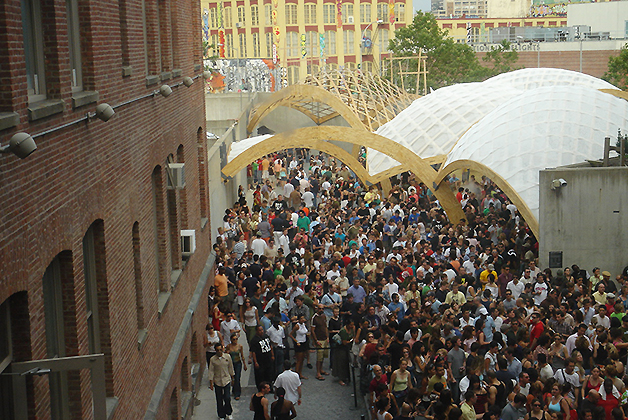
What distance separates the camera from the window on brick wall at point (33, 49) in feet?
20.3

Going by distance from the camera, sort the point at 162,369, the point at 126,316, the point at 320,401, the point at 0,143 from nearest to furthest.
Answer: the point at 0,143 < the point at 126,316 < the point at 162,369 < the point at 320,401

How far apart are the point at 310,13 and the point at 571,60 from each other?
30747mm

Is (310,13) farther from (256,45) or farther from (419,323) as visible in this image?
(419,323)

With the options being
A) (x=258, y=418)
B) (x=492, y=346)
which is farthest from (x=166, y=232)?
(x=492, y=346)

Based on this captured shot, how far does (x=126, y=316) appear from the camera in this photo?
8711 mm

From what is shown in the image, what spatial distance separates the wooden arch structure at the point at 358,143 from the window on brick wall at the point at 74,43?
51.5 ft

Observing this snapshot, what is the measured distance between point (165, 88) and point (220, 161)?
11.6 meters

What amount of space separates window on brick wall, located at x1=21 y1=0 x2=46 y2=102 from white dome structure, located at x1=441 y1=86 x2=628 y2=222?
15.1 meters

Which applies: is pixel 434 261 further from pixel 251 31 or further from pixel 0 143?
pixel 251 31

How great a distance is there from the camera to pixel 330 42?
9019cm

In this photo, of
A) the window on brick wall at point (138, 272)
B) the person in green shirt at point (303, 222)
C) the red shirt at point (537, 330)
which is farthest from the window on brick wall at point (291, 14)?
the window on brick wall at point (138, 272)

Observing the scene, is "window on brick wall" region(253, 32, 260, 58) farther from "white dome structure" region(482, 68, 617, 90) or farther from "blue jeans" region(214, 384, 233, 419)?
"blue jeans" region(214, 384, 233, 419)

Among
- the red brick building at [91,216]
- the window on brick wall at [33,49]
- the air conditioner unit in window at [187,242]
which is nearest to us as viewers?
the red brick building at [91,216]

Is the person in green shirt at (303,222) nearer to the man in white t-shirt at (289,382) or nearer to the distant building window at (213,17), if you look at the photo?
the man in white t-shirt at (289,382)
